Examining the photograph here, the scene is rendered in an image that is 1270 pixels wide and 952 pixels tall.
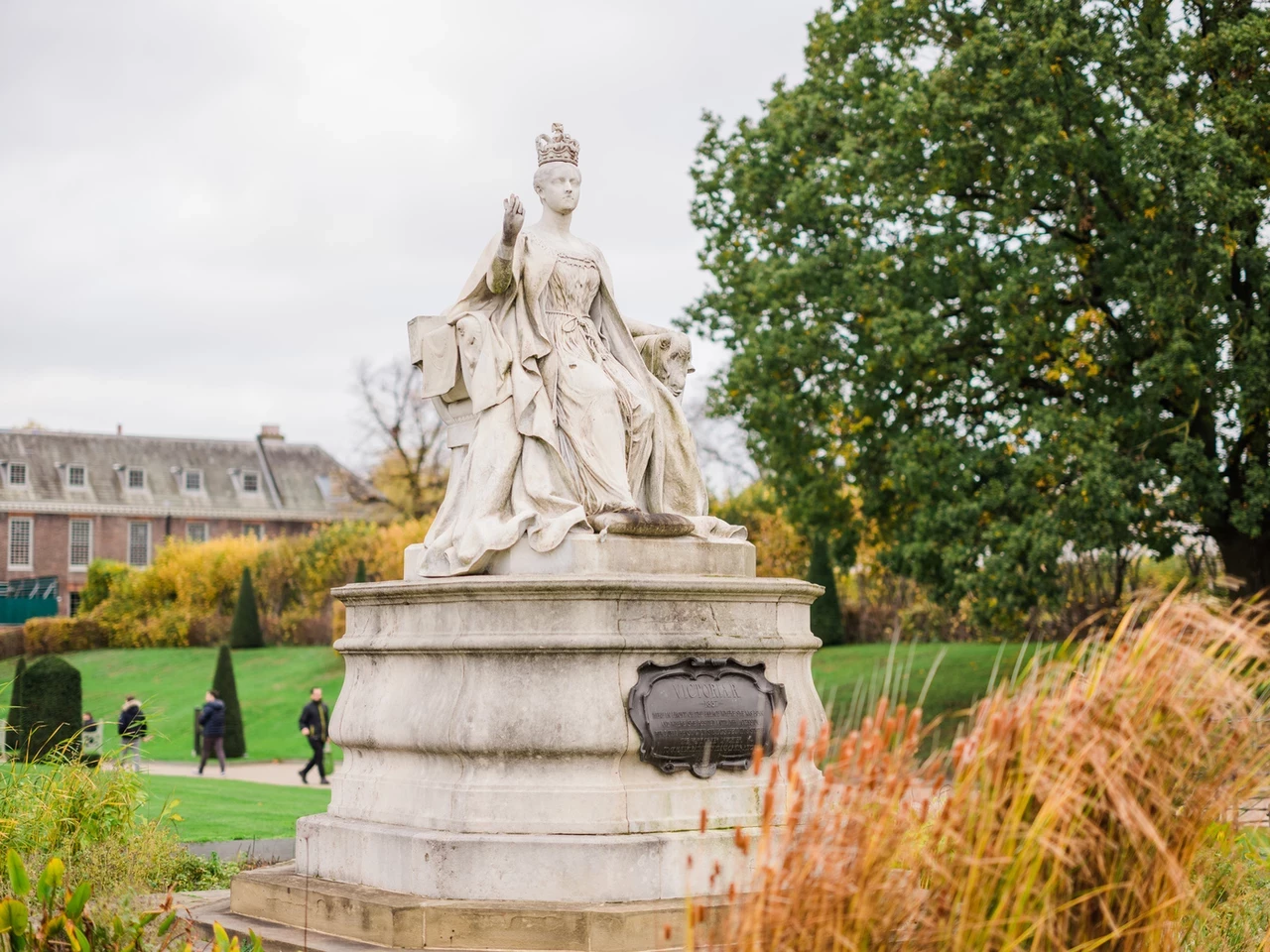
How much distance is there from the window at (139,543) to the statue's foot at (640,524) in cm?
5990

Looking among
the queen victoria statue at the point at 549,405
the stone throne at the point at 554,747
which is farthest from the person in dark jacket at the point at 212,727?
the queen victoria statue at the point at 549,405

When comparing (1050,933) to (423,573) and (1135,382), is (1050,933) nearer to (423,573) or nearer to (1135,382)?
(423,573)

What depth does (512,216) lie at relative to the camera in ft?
24.7

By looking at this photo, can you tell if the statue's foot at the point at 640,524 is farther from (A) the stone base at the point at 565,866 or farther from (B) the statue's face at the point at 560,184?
(B) the statue's face at the point at 560,184

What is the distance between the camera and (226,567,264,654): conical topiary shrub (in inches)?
1772

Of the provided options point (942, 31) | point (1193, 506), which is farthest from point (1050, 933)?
point (942, 31)

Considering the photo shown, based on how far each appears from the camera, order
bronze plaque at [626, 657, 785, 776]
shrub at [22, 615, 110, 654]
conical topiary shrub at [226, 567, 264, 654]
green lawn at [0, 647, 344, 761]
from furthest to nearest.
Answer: shrub at [22, 615, 110, 654]
conical topiary shrub at [226, 567, 264, 654]
green lawn at [0, 647, 344, 761]
bronze plaque at [626, 657, 785, 776]

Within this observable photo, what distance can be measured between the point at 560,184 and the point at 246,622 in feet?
129

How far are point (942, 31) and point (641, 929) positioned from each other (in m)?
17.3

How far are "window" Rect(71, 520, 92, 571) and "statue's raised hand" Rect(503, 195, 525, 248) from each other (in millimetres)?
59311

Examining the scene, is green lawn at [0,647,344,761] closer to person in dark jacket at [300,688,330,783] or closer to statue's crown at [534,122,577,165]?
person in dark jacket at [300,688,330,783]

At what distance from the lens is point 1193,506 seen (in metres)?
18.3

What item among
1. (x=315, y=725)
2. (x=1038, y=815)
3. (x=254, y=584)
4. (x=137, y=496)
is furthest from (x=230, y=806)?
(x=137, y=496)

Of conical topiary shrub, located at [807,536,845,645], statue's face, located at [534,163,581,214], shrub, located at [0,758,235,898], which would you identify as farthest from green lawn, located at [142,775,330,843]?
conical topiary shrub, located at [807,536,845,645]
